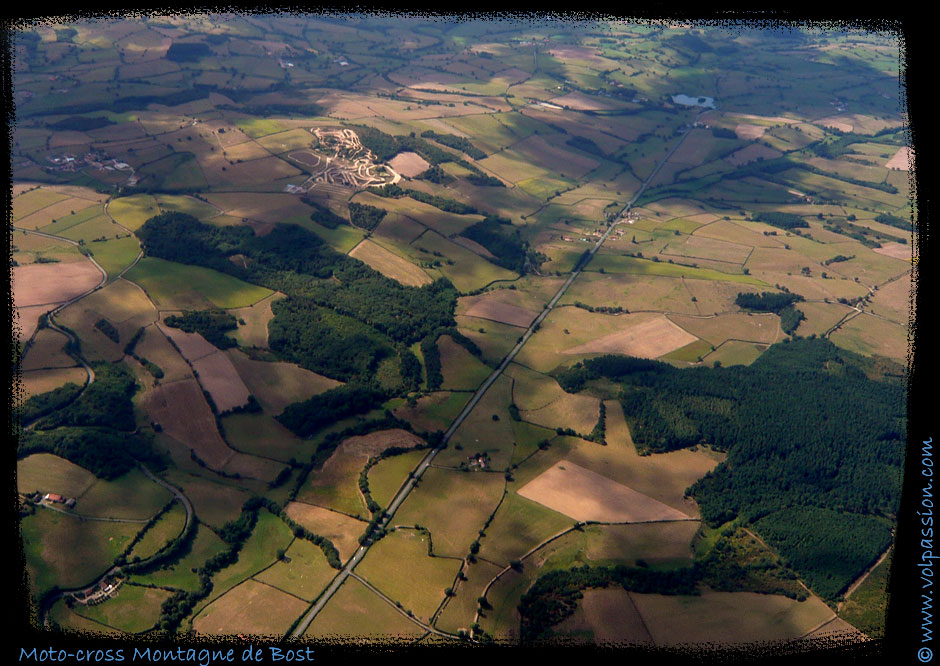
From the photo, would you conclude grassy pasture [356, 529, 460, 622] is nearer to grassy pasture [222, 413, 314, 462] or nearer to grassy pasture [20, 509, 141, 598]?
grassy pasture [222, 413, 314, 462]

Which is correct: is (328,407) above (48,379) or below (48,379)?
below

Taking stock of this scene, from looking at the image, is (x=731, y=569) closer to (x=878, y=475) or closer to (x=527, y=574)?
(x=527, y=574)

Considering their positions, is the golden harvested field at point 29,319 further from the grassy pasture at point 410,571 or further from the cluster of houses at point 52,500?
the grassy pasture at point 410,571

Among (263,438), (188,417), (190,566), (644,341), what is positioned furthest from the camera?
(644,341)

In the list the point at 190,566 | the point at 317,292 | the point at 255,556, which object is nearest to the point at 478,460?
the point at 255,556

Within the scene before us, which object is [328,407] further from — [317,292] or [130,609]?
[130,609]

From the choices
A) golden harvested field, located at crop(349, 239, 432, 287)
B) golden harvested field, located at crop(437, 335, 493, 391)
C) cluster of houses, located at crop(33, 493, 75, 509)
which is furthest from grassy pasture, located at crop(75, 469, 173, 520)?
golden harvested field, located at crop(349, 239, 432, 287)

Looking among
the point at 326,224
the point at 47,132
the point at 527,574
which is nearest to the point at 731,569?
the point at 527,574
